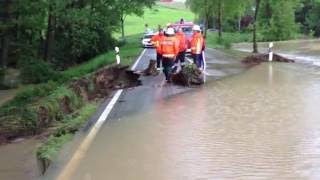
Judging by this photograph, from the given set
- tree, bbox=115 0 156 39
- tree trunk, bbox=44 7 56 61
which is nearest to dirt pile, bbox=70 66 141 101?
tree trunk, bbox=44 7 56 61

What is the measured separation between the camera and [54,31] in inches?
1635

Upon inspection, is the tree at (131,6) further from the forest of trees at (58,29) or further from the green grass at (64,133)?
the green grass at (64,133)

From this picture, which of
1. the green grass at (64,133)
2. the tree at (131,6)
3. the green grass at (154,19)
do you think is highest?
the tree at (131,6)

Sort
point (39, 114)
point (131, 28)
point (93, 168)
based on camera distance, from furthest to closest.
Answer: point (131, 28), point (39, 114), point (93, 168)

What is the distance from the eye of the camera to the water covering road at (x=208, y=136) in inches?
340

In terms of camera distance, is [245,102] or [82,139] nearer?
[82,139]

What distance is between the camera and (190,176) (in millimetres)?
8281

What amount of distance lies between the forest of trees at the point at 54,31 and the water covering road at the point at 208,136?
13.5 m

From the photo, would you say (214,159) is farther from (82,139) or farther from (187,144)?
(82,139)

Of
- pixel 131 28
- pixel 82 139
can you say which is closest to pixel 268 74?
pixel 82 139

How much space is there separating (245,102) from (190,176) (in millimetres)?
7816

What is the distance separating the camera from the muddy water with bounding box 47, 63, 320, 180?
28.2 feet

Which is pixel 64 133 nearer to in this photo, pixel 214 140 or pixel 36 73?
pixel 214 140

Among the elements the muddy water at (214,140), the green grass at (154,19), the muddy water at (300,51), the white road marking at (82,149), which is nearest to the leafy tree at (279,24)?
the muddy water at (300,51)
